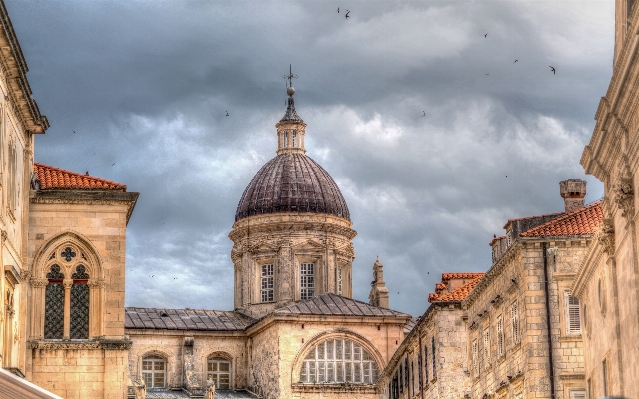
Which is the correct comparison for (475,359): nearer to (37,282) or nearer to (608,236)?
(37,282)

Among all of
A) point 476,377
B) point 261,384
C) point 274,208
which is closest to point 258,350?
point 261,384

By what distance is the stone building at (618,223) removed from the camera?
77.6 feet

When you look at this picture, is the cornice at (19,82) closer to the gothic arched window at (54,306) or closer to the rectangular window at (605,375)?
the gothic arched window at (54,306)

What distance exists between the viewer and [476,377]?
4453 centimetres

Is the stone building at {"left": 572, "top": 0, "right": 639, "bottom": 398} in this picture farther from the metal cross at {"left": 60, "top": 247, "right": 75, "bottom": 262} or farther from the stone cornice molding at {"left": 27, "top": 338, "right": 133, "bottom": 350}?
the metal cross at {"left": 60, "top": 247, "right": 75, "bottom": 262}

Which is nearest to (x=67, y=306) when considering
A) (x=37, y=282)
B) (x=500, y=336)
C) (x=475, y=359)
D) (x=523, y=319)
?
(x=37, y=282)

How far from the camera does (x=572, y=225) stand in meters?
37.1

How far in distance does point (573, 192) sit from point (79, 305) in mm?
14998

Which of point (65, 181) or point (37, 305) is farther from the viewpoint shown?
point (65, 181)

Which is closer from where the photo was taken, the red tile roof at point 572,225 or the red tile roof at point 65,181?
the red tile roof at point 572,225

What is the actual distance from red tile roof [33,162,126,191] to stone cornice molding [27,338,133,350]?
4.53 meters

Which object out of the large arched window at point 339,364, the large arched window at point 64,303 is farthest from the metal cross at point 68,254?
the large arched window at point 339,364

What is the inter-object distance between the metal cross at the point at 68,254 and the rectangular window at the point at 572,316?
13.9 meters

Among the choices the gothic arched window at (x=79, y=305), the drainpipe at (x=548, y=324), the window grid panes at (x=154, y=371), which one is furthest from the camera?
the window grid panes at (x=154, y=371)
